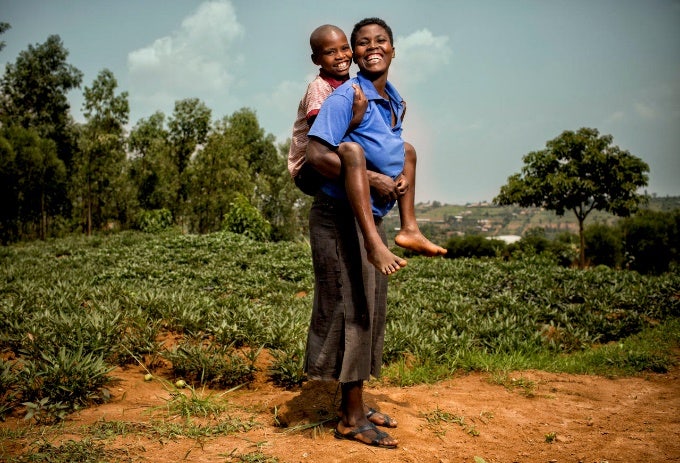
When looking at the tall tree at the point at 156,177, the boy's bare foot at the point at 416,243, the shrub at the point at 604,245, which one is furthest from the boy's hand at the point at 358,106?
the shrub at the point at 604,245

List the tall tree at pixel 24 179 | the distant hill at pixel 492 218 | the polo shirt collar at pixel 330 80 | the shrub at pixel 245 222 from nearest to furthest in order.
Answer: the polo shirt collar at pixel 330 80
the shrub at pixel 245 222
the tall tree at pixel 24 179
the distant hill at pixel 492 218

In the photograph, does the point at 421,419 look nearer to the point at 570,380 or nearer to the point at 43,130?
the point at 570,380

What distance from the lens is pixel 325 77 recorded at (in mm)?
2609

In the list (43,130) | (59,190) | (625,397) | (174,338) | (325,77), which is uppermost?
(43,130)

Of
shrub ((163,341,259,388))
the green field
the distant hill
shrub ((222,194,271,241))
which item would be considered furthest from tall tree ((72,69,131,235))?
the distant hill

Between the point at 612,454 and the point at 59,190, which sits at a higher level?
the point at 59,190

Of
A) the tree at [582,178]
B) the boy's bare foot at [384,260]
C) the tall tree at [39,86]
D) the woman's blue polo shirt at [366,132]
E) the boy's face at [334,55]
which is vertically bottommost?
the boy's bare foot at [384,260]

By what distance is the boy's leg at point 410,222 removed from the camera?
2373mm

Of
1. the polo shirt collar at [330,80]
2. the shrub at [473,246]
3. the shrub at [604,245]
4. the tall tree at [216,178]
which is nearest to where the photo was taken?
the polo shirt collar at [330,80]

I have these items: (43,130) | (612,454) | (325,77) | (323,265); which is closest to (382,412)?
(323,265)

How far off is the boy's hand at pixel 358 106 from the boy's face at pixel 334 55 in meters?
0.23

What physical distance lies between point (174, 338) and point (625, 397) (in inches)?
146

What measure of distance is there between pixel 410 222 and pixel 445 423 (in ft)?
3.99

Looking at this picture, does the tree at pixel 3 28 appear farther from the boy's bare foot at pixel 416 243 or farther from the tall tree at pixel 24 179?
the boy's bare foot at pixel 416 243
